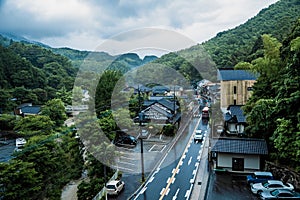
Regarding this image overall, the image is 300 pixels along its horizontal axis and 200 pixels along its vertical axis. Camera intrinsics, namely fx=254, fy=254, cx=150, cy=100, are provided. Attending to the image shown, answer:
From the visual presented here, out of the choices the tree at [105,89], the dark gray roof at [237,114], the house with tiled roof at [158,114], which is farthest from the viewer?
the house with tiled roof at [158,114]

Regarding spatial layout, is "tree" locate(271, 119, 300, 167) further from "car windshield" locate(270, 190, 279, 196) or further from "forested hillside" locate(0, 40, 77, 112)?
"forested hillside" locate(0, 40, 77, 112)

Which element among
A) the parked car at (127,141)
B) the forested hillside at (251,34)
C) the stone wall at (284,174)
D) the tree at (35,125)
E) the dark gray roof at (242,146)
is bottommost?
the stone wall at (284,174)

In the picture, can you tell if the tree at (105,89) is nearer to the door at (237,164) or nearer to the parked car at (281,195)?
the door at (237,164)

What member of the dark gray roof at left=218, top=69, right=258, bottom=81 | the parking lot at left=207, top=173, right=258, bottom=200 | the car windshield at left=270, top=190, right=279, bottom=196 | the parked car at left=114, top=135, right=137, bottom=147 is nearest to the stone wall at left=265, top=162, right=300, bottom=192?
the car windshield at left=270, top=190, right=279, bottom=196

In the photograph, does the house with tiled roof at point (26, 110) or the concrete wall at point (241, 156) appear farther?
the house with tiled roof at point (26, 110)

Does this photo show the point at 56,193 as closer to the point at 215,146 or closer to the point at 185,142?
the point at 215,146

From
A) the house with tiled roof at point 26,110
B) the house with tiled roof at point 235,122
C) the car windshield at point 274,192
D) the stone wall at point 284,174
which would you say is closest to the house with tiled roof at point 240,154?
the stone wall at point 284,174

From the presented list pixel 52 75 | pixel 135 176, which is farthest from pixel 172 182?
pixel 52 75
